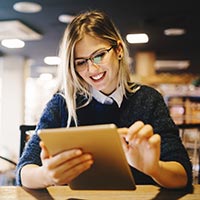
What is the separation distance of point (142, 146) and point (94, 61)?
15.0 inches

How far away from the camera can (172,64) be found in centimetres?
738

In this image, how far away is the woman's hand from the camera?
2.42 feet

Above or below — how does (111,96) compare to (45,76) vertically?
below

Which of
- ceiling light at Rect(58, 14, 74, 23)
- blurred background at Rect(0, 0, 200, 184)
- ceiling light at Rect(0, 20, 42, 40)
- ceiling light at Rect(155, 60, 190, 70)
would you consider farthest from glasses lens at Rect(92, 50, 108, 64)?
ceiling light at Rect(155, 60, 190, 70)

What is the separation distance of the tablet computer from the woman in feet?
0.16

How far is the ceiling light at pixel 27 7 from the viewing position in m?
3.35

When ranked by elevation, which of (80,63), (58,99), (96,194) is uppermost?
(80,63)

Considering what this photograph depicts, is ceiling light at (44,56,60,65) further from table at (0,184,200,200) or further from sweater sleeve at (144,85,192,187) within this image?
table at (0,184,200,200)

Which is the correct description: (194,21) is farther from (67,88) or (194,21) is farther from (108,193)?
(108,193)

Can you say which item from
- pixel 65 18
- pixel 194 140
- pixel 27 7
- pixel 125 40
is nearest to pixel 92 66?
pixel 194 140

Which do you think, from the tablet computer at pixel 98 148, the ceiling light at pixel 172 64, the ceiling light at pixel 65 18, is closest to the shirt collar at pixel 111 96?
the tablet computer at pixel 98 148

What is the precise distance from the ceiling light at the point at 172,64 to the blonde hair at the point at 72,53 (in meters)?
5.90

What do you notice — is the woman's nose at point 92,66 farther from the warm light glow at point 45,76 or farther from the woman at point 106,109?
the warm light glow at point 45,76

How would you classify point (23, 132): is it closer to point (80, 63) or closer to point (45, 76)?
point (80, 63)
